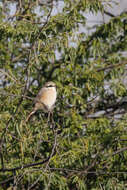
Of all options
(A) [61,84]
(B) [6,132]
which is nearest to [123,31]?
(A) [61,84]

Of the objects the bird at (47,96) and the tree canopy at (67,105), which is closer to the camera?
the tree canopy at (67,105)

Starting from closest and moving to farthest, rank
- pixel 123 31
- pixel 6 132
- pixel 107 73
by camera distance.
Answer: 1. pixel 6 132
2. pixel 107 73
3. pixel 123 31

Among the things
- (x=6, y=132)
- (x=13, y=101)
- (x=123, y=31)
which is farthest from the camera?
(x=123, y=31)

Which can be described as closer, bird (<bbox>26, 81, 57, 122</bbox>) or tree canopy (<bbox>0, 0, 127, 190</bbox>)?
tree canopy (<bbox>0, 0, 127, 190</bbox>)

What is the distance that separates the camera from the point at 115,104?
218 inches

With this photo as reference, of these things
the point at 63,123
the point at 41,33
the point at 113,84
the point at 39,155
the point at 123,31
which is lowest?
the point at 39,155

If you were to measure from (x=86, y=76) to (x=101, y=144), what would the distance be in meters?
0.83

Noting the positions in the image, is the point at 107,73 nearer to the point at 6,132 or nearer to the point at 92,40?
the point at 92,40

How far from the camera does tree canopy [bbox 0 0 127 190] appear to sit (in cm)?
385

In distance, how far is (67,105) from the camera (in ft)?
16.1

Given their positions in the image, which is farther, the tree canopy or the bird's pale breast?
the bird's pale breast

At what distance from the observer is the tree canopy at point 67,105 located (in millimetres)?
3852

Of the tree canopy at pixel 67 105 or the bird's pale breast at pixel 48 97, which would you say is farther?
the bird's pale breast at pixel 48 97

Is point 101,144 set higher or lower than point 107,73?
lower
